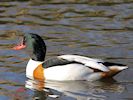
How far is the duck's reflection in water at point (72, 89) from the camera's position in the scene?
443 inches

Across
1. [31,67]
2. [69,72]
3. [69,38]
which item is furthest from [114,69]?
[69,38]

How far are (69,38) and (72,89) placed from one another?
3.05m

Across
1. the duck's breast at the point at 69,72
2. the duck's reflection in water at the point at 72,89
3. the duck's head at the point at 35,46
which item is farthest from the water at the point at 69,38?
the duck's head at the point at 35,46

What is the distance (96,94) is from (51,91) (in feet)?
2.88

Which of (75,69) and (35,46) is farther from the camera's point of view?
(35,46)

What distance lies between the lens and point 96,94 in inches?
445

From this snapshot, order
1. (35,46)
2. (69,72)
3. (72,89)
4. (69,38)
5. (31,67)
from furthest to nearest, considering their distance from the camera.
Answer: (69,38) → (35,46) → (31,67) → (69,72) → (72,89)

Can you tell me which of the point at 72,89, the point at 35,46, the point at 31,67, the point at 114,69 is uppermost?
the point at 35,46

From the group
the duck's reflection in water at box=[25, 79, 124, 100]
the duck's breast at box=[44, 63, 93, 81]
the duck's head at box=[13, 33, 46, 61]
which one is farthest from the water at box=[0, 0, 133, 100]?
the duck's head at box=[13, 33, 46, 61]

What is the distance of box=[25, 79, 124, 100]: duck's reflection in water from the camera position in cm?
1125

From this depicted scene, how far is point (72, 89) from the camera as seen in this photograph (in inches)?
462

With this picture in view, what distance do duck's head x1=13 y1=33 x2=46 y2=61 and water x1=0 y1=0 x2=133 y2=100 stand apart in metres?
0.43

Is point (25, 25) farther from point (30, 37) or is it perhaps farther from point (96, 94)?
point (96, 94)

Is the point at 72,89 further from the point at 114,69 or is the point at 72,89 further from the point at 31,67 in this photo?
the point at 31,67
